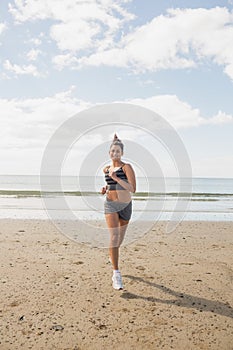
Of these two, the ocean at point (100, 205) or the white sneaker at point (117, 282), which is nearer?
the white sneaker at point (117, 282)

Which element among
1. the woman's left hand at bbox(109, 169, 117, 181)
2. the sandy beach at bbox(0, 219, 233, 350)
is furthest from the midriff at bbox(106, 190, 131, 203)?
the sandy beach at bbox(0, 219, 233, 350)

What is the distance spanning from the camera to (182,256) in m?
7.64

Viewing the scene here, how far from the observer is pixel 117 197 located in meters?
5.36

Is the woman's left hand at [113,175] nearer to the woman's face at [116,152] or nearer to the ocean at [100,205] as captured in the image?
the woman's face at [116,152]

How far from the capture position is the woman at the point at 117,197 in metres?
5.30

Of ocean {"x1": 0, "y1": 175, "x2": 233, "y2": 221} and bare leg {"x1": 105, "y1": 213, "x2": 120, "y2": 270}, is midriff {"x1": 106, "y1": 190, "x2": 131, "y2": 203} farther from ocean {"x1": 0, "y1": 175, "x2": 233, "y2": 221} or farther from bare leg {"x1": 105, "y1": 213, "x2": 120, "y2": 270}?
ocean {"x1": 0, "y1": 175, "x2": 233, "y2": 221}

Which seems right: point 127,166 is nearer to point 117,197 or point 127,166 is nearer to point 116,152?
point 116,152

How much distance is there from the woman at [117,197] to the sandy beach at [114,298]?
0.67 metres

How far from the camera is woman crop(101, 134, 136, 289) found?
5.30 m

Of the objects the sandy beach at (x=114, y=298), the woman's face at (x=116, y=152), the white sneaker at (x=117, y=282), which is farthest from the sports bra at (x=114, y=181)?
the sandy beach at (x=114, y=298)

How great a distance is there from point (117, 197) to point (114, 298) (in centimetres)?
149

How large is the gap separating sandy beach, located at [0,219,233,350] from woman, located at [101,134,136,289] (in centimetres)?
67

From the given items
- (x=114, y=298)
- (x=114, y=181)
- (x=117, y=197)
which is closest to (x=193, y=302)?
(x=114, y=298)

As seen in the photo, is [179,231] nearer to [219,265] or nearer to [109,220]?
[219,265]
